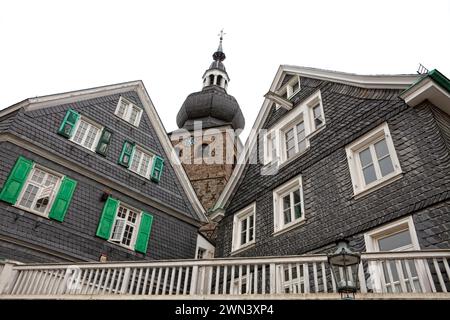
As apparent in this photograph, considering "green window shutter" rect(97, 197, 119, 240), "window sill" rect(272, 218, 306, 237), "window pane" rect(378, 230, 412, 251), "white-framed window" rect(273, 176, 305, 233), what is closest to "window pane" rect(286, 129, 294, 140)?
"white-framed window" rect(273, 176, 305, 233)

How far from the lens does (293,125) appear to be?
44.8 ft

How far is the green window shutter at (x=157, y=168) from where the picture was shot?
50.3 feet

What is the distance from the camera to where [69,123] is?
13.4 meters

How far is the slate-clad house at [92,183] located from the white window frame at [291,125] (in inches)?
180

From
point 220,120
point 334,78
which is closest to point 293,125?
point 334,78

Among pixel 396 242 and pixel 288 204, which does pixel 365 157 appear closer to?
pixel 396 242

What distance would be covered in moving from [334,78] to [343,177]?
4030 millimetres

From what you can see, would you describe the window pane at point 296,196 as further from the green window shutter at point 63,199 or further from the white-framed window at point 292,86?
the green window shutter at point 63,199

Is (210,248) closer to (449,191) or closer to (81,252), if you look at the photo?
(81,252)

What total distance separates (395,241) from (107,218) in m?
9.62

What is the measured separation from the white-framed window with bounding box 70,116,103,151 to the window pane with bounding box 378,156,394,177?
10.4m

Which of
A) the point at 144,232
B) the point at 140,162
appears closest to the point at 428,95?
the point at 144,232

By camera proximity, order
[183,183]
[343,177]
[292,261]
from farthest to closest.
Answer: [183,183], [343,177], [292,261]

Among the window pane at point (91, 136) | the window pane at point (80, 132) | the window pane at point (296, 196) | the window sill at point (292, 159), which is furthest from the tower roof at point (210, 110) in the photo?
the window pane at point (296, 196)
